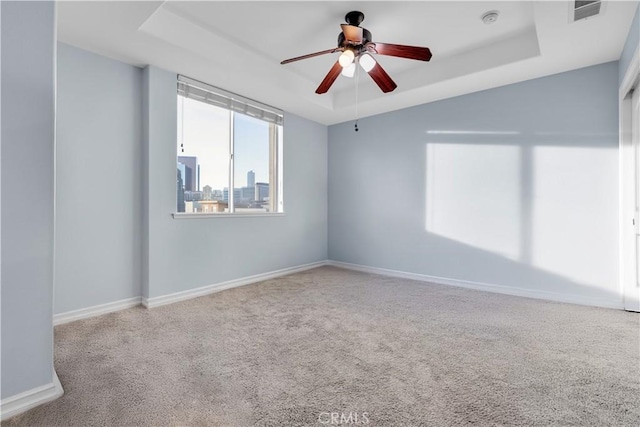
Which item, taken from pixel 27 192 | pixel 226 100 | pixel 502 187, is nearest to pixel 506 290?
pixel 502 187

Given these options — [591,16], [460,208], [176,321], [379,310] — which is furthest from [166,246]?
[591,16]

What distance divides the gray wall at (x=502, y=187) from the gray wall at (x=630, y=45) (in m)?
0.21

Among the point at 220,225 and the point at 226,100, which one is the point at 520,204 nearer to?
the point at 220,225

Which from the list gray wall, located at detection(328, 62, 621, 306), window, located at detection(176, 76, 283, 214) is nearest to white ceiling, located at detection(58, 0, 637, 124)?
window, located at detection(176, 76, 283, 214)

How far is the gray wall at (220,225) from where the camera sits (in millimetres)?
2879

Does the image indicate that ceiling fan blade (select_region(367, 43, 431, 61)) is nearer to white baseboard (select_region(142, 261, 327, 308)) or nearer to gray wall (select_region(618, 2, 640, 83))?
gray wall (select_region(618, 2, 640, 83))

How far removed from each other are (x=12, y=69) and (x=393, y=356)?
255 cm

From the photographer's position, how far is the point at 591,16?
84.0 inches

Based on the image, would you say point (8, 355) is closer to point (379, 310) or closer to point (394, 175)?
point (379, 310)

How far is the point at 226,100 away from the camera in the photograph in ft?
11.4

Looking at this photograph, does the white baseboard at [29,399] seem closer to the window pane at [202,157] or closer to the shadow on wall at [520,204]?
the window pane at [202,157]

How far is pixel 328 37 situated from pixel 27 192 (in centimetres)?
258

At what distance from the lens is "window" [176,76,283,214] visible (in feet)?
10.5

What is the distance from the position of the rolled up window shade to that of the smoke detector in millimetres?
2574
